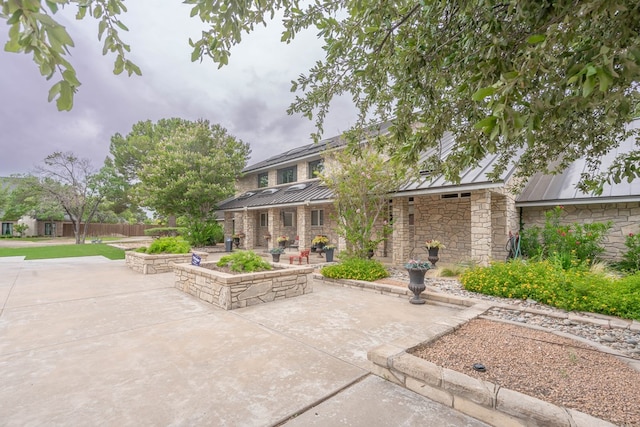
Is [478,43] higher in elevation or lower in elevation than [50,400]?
higher

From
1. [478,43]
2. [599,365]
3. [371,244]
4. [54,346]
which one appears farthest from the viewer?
[371,244]

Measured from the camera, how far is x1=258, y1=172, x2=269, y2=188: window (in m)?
20.7

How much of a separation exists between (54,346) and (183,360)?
6.50 feet

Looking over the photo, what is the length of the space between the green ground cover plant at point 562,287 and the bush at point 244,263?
4.79 meters

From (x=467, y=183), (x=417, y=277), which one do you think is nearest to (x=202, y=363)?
(x=417, y=277)

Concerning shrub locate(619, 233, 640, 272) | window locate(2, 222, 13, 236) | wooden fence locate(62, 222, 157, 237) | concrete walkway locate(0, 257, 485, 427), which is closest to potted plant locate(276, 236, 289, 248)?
concrete walkway locate(0, 257, 485, 427)

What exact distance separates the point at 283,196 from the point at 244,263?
957cm

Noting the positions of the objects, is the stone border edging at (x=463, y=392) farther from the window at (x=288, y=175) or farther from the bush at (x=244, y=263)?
the window at (x=288, y=175)

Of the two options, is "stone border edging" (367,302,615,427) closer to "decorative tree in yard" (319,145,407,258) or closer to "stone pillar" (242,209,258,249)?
"decorative tree in yard" (319,145,407,258)

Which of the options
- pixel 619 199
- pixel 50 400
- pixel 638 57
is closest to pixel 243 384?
pixel 50 400

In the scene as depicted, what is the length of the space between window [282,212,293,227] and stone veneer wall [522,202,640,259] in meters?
12.7

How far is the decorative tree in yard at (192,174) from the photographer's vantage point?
1723 centimetres

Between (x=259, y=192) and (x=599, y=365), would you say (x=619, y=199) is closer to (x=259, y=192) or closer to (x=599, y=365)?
(x=599, y=365)

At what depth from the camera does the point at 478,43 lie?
210cm
